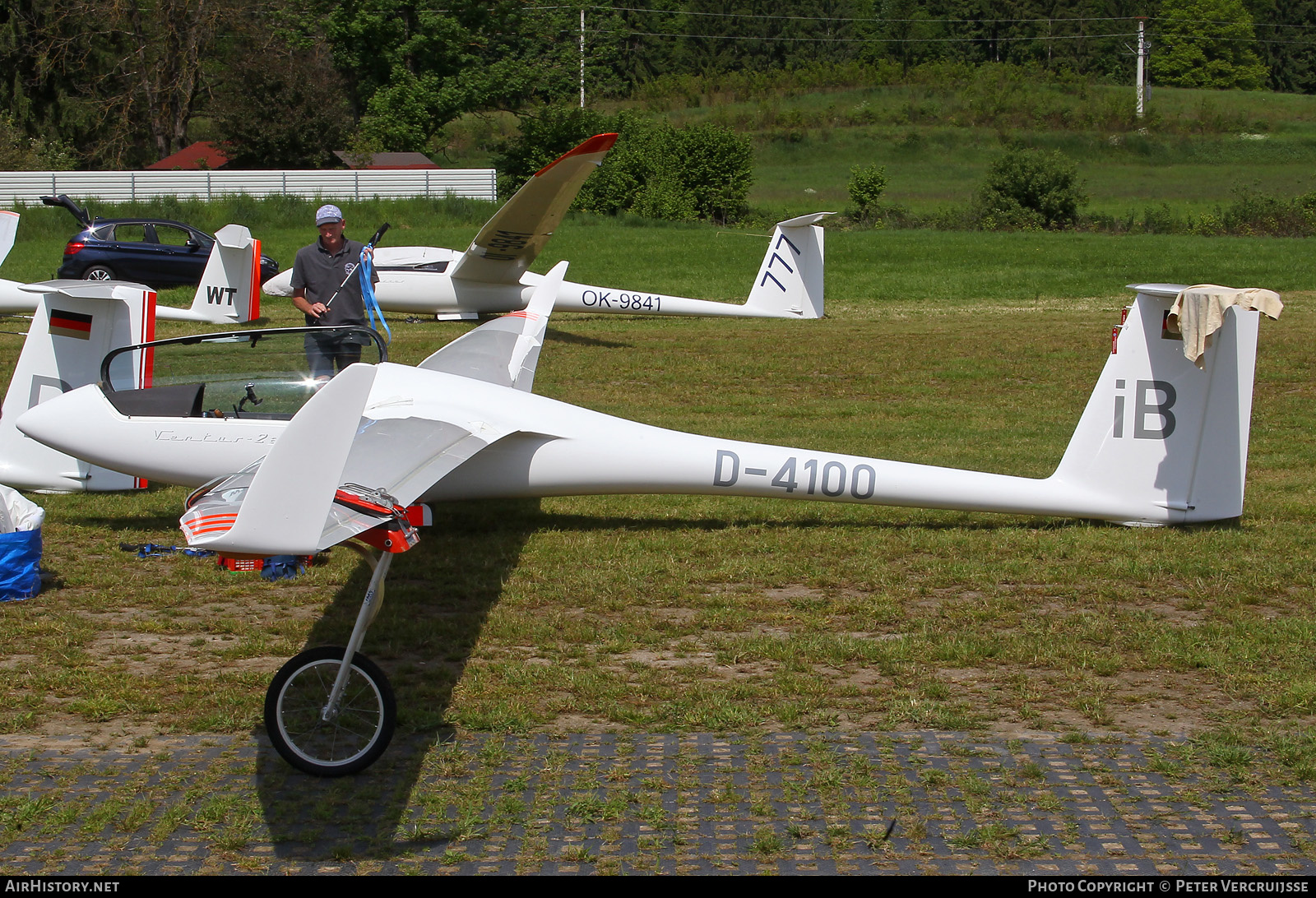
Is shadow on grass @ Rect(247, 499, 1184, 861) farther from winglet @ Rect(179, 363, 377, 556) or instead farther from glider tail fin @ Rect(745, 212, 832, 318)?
glider tail fin @ Rect(745, 212, 832, 318)

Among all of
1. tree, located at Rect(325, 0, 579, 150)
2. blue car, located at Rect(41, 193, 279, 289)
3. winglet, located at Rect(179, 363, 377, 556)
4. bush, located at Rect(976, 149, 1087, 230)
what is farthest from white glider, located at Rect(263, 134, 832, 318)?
tree, located at Rect(325, 0, 579, 150)

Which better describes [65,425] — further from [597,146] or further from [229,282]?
[229,282]

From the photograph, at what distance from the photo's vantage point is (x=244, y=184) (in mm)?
37031

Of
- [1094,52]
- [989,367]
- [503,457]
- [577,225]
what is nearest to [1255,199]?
[577,225]

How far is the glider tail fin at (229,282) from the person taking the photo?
16.7m

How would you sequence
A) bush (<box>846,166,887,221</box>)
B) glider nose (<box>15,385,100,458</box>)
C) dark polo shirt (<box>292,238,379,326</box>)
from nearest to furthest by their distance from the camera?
glider nose (<box>15,385,100,458</box>) < dark polo shirt (<box>292,238,379,326</box>) < bush (<box>846,166,887,221</box>)

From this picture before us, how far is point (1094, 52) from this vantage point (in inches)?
3883

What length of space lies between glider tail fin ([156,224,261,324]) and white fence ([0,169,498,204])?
64.9 ft

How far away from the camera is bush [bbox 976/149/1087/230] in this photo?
37562 millimetres

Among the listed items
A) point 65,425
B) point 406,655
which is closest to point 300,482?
point 406,655

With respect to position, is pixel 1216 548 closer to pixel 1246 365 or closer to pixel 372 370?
pixel 1246 365

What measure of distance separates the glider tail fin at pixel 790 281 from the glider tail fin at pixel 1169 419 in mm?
12258

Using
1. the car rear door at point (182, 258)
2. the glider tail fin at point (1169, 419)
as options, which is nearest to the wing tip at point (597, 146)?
the glider tail fin at point (1169, 419)

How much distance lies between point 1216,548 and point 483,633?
4.91 meters
